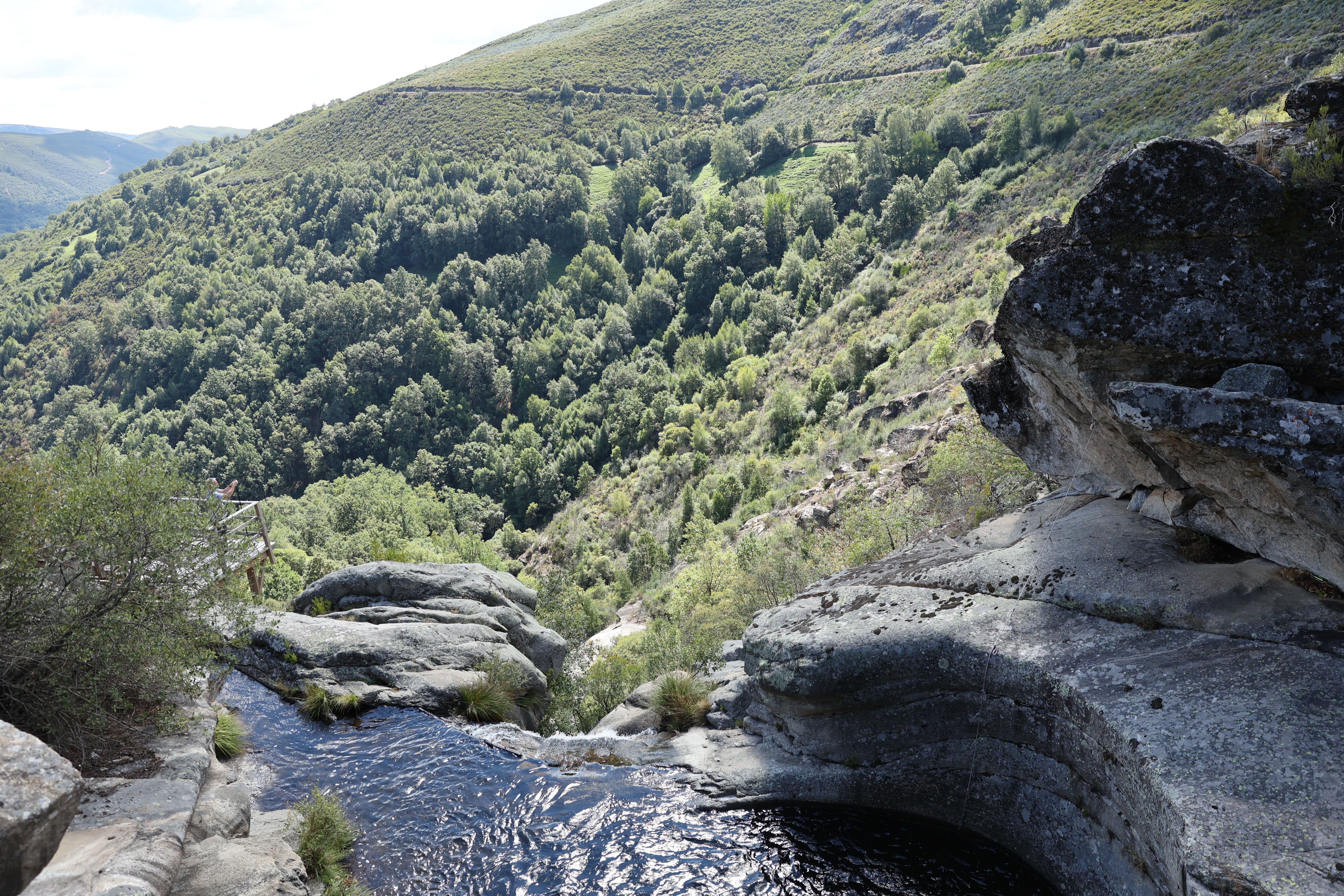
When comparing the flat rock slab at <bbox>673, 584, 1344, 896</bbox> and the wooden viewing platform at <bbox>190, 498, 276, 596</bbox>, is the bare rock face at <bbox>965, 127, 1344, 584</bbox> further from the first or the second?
the wooden viewing platform at <bbox>190, 498, 276, 596</bbox>

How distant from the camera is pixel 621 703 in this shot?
18078mm

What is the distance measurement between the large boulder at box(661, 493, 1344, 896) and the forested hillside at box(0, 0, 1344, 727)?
4994mm

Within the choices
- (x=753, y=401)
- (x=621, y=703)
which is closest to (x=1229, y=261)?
(x=621, y=703)

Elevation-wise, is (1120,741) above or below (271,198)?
below

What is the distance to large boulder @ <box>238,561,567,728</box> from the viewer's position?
58.6 ft

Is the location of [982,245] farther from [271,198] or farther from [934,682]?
[271,198]

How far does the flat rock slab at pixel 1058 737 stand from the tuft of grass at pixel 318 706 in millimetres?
8686

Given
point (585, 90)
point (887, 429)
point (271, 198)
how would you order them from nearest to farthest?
point (887, 429)
point (271, 198)
point (585, 90)

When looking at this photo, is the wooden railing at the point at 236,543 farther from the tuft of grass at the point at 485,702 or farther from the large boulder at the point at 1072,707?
the large boulder at the point at 1072,707

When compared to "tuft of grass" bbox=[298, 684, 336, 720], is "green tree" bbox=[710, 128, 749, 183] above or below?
above

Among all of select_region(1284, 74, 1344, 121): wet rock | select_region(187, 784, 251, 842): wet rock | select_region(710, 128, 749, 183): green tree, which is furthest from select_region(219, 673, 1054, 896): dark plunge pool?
select_region(710, 128, 749, 183): green tree

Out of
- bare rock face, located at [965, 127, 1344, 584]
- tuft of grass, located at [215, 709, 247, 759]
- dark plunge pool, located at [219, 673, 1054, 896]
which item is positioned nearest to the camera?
bare rock face, located at [965, 127, 1344, 584]

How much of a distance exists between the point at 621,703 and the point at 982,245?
53148mm

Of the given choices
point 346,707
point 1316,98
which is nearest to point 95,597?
point 346,707
